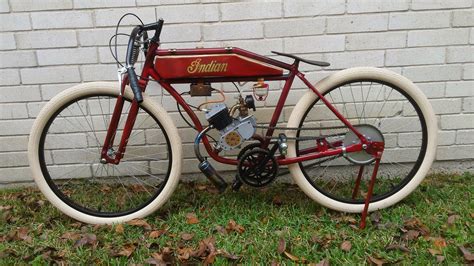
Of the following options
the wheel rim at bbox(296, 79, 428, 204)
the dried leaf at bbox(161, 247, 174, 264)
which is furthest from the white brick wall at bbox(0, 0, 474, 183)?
the dried leaf at bbox(161, 247, 174, 264)

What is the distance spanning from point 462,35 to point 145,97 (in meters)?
2.14

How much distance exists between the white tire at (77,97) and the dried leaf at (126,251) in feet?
0.98

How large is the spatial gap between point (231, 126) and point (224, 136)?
73 mm

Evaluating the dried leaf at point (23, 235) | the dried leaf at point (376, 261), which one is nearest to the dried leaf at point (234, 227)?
the dried leaf at point (376, 261)

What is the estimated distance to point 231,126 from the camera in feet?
9.10

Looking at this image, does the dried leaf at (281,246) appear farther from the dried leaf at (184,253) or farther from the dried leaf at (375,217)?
the dried leaf at (375,217)

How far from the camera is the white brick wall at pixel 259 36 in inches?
120

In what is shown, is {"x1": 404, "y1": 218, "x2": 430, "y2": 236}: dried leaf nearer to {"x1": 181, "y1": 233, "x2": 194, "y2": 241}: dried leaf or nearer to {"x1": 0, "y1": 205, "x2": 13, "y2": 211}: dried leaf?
{"x1": 181, "y1": 233, "x2": 194, "y2": 241}: dried leaf

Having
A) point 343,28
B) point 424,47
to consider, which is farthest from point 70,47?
point 424,47

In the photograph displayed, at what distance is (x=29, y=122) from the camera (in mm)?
3293

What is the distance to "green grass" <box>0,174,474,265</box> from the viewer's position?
253 centimetres

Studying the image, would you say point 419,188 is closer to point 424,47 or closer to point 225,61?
point 424,47

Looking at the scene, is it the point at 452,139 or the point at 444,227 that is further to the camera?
the point at 452,139

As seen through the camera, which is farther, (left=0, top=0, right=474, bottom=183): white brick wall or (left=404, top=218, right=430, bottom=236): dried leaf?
(left=0, top=0, right=474, bottom=183): white brick wall
